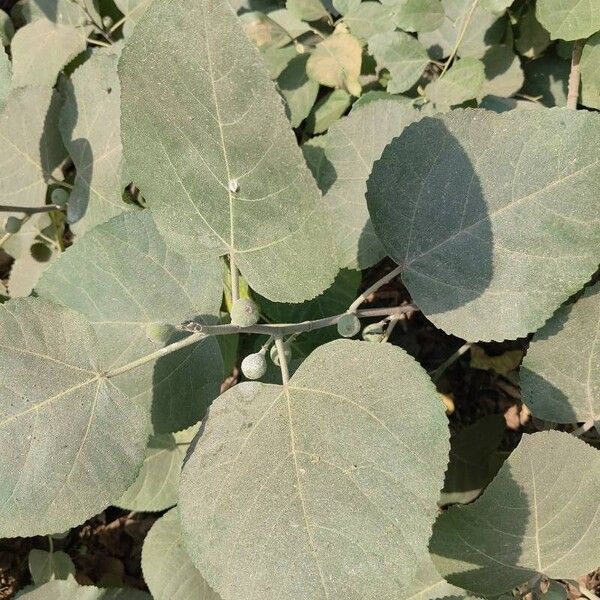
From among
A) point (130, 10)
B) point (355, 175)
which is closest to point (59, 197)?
point (130, 10)

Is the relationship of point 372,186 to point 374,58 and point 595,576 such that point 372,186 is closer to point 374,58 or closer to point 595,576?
point 374,58

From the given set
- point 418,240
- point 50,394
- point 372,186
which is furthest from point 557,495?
point 50,394

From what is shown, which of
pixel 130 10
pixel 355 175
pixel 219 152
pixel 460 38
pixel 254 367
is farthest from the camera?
pixel 130 10

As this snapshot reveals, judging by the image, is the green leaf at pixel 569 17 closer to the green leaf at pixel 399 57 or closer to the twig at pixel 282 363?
the green leaf at pixel 399 57

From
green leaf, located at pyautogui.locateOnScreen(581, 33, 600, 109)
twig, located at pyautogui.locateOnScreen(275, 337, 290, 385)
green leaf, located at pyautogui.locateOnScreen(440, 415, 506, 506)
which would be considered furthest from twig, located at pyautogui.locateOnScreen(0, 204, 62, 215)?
green leaf, located at pyautogui.locateOnScreen(581, 33, 600, 109)

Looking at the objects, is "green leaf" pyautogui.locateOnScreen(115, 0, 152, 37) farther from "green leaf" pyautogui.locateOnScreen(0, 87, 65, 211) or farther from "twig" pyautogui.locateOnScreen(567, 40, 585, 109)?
"twig" pyautogui.locateOnScreen(567, 40, 585, 109)

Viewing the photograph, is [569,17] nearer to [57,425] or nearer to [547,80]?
[547,80]

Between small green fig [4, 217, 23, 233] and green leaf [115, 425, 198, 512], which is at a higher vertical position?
small green fig [4, 217, 23, 233]

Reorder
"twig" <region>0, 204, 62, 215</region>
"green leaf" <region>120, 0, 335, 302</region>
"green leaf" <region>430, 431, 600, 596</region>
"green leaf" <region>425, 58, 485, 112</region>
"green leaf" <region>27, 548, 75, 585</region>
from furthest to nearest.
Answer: "green leaf" <region>27, 548, 75, 585</region>
"twig" <region>0, 204, 62, 215</region>
"green leaf" <region>425, 58, 485, 112</region>
"green leaf" <region>430, 431, 600, 596</region>
"green leaf" <region>120, 0, 335, 302</region>
